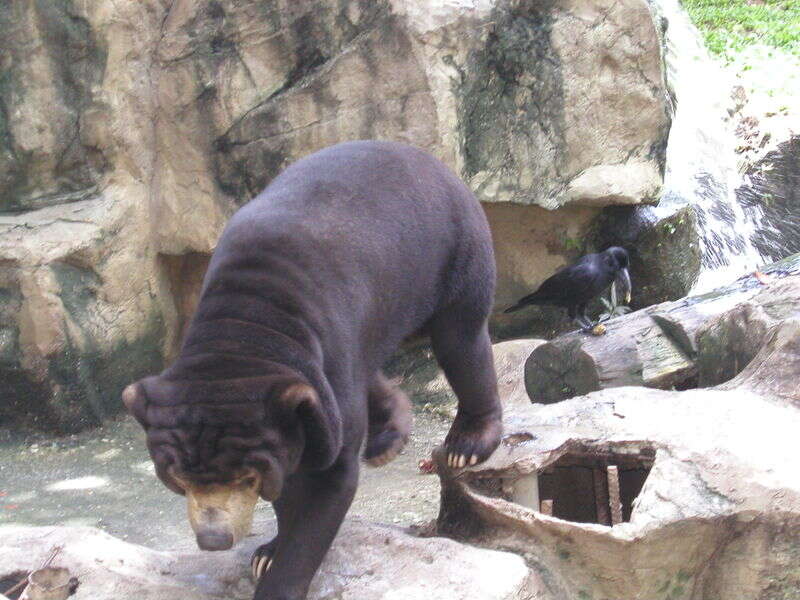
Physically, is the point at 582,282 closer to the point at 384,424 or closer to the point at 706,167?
the point at 384,424

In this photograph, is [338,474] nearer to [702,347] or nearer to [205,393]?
[205,393]

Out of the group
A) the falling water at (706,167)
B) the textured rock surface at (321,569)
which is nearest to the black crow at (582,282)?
the falling water at (706,167)

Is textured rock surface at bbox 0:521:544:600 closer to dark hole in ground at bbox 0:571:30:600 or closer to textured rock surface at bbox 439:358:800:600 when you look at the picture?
dark hole in ground at bbox 0:571:30:600

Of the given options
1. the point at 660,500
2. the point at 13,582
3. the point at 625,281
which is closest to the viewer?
the point at 13,582

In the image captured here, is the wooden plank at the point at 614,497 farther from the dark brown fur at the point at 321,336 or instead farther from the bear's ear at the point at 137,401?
the bear's ear at the point at 137,401

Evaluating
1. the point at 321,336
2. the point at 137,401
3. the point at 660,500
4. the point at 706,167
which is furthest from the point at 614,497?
the point at 706,167

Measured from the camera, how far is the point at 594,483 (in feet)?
13.6

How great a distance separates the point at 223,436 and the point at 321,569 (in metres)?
0.92

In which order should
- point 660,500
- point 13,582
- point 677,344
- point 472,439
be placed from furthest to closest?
point 677,344 → point 472,439 → point 660,500 → point 13,582

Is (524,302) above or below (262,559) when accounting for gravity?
below

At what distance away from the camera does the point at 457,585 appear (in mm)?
3236

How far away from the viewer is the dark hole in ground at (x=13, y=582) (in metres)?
3.35

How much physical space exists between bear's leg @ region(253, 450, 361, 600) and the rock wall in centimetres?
353

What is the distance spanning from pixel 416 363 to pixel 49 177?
8.92ft
